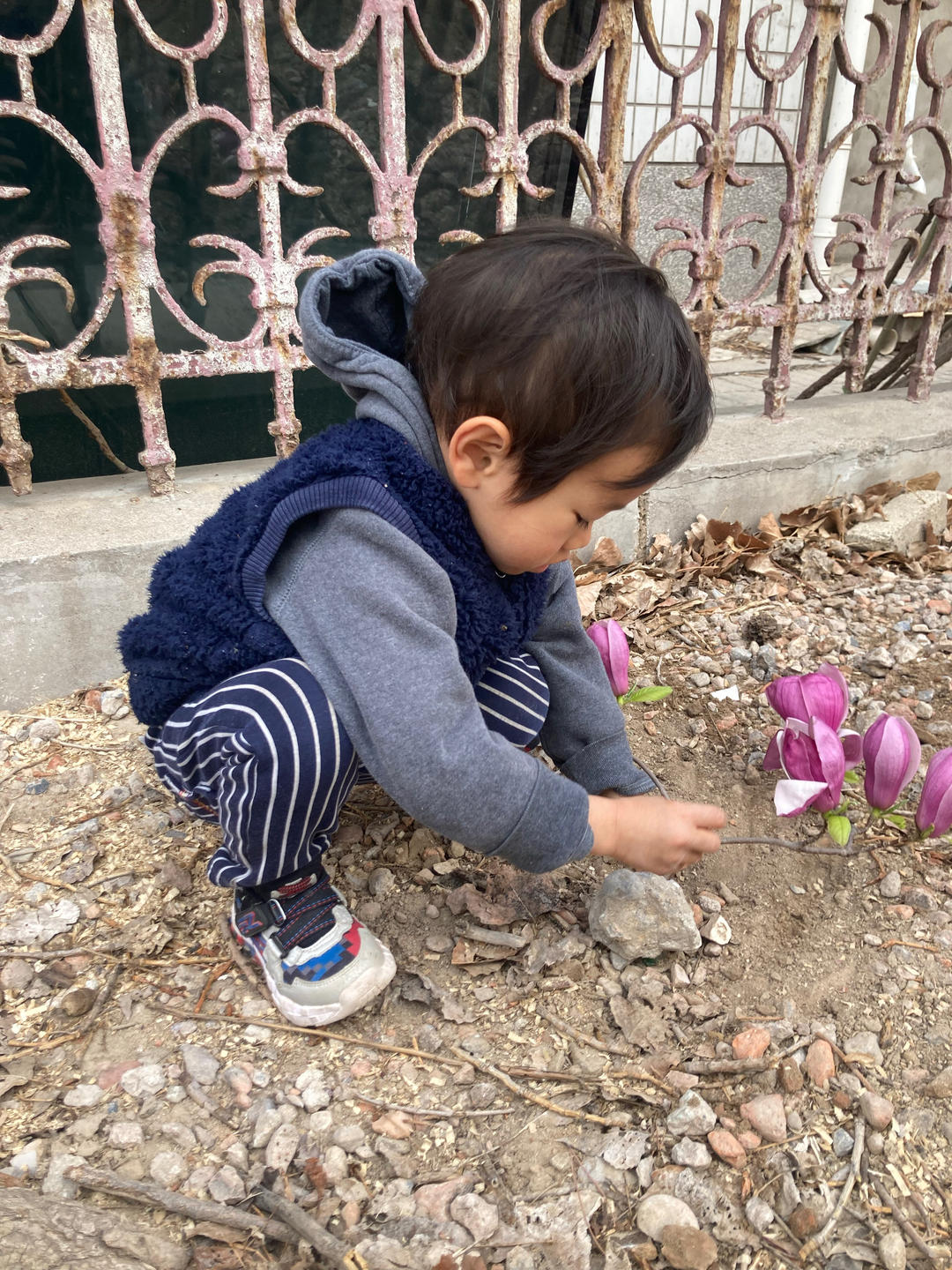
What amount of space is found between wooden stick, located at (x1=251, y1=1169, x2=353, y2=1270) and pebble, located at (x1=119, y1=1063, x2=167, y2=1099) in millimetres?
216

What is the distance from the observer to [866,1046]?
50.1 inches

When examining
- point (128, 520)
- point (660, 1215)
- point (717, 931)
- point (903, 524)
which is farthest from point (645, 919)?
point (903, 524)

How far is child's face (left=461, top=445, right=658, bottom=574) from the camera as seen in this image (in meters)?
1.22

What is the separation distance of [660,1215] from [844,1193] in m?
0.22

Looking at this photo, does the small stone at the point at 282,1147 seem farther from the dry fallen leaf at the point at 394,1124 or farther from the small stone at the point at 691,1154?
the small stone at the point at 691,1154

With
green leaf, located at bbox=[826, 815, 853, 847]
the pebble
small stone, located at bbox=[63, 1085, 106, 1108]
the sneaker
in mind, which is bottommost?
the pebble

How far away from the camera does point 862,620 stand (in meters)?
2.38

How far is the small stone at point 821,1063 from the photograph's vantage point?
4.06 ft

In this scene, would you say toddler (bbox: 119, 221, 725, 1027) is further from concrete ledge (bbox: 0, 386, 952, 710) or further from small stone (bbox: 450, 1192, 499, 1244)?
concrete ledge (bbox: 0, 386, 952, 710)

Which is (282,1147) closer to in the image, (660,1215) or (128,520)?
(660,1215)

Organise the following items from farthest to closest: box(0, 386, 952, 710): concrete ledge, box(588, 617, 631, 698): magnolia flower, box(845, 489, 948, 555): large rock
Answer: box(845, 489, 948, 555): large rock
box(0, 386, 952, 710): concrete ledge
box(588, 617, 631, 698): magnolia flower

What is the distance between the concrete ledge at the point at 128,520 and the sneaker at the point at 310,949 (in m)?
0.83

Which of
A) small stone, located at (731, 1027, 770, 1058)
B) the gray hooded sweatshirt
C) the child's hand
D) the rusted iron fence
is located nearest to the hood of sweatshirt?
the gray hooded sweatshirt

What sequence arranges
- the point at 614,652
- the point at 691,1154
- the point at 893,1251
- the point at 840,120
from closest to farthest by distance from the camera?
1. the point at 893,1251
2. the point at 691,1154
3. the point at 614,652
4. the point at 840,120
